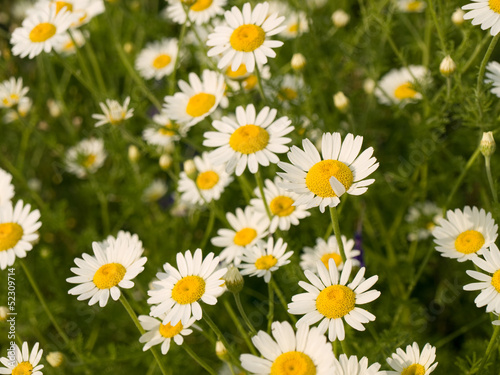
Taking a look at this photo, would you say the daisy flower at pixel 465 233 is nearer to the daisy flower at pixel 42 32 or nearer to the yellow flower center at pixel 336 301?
the yellow flower center at pixel 336 301

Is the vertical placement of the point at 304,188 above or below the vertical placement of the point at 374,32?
above

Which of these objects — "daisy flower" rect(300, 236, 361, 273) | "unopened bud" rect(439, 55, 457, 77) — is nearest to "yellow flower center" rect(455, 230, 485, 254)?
"daisy flower" rect(300, 236, 361, 273)

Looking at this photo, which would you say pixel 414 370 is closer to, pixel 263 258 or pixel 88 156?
pixel 263 258

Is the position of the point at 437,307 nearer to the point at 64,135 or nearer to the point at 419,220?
the point at 419,220

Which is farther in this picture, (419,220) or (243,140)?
(419,220)

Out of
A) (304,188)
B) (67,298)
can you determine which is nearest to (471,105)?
(304,188)

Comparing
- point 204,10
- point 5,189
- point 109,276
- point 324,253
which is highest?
point 204,10

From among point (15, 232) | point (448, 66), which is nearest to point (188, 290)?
point (15, 232)
